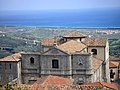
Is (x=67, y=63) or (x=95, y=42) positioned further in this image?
(x=95, y=42)

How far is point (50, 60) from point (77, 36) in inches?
207

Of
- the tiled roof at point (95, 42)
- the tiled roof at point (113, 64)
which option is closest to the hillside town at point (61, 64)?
the tiled roof at point (95, 42)

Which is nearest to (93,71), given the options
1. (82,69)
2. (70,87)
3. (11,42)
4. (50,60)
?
(82,69)

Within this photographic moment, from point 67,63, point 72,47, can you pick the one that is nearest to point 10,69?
point 67,63

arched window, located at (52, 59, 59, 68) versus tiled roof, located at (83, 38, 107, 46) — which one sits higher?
tiled roof, located at (83, 38, 107, 46)

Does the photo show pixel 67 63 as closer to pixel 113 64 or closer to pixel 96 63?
pixel 96 63

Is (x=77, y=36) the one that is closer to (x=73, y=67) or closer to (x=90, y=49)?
(x=90, y=49)

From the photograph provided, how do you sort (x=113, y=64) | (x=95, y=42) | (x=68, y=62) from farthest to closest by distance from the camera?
(x=113, y=64), (x=95, y=42), (x=68, y=62)

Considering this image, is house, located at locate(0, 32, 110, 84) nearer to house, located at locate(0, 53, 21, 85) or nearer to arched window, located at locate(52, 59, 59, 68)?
arched window, located at locate(52, 59, 59, 68)

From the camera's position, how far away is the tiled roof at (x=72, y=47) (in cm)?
3531

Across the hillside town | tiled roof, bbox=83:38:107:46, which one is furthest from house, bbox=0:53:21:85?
tiled roof, bbox=83:38:107:46

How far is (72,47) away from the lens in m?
36.0

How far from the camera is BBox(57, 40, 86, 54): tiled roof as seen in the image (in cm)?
3531

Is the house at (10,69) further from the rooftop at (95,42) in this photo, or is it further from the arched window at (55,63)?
the rooftop at (95,42)
